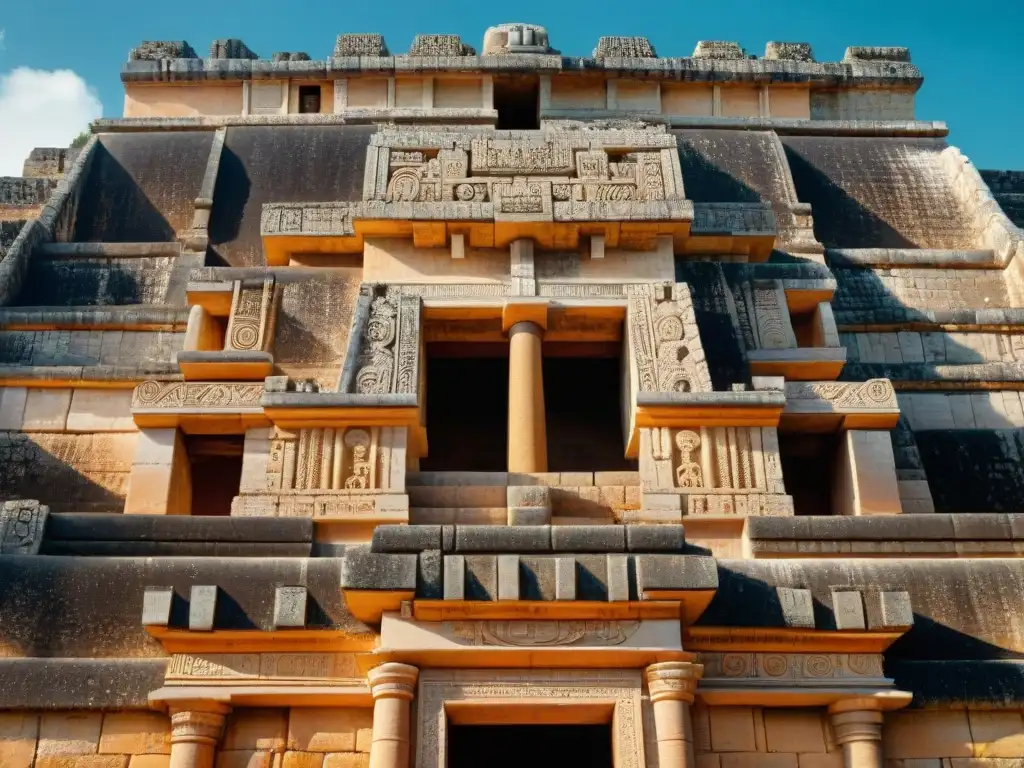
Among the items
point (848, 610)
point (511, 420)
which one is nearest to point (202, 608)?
point (848, 610)

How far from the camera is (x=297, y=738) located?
10492 mm

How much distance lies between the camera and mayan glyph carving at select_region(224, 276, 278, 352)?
17641mm

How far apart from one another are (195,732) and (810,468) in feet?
34.3

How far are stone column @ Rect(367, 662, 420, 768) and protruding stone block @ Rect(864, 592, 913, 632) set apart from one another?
4.04 meters

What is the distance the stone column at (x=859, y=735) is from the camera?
10328 millimetres

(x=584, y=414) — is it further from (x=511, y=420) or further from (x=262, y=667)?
(x=262, y=667)

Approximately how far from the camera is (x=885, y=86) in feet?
98.6

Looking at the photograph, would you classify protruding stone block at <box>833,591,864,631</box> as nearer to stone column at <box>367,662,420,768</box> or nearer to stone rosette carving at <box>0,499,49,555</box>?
stone column at <box>367,662,420,768</box>

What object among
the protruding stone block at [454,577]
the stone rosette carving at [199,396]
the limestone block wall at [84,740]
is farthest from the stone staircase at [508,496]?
the limestone block wall at [84,740]

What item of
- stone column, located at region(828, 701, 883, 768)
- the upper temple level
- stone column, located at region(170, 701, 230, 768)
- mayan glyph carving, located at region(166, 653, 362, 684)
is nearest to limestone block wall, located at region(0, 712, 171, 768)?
stone column, located at region(170, 701, 230, 768)

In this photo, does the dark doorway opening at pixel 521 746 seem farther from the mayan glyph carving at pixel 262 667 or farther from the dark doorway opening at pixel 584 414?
the dark doorway opening at pixel 584 414

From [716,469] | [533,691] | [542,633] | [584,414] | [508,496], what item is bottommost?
[533,691]

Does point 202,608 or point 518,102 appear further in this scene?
point 518,102

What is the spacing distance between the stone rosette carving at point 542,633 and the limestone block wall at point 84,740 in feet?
9.48
